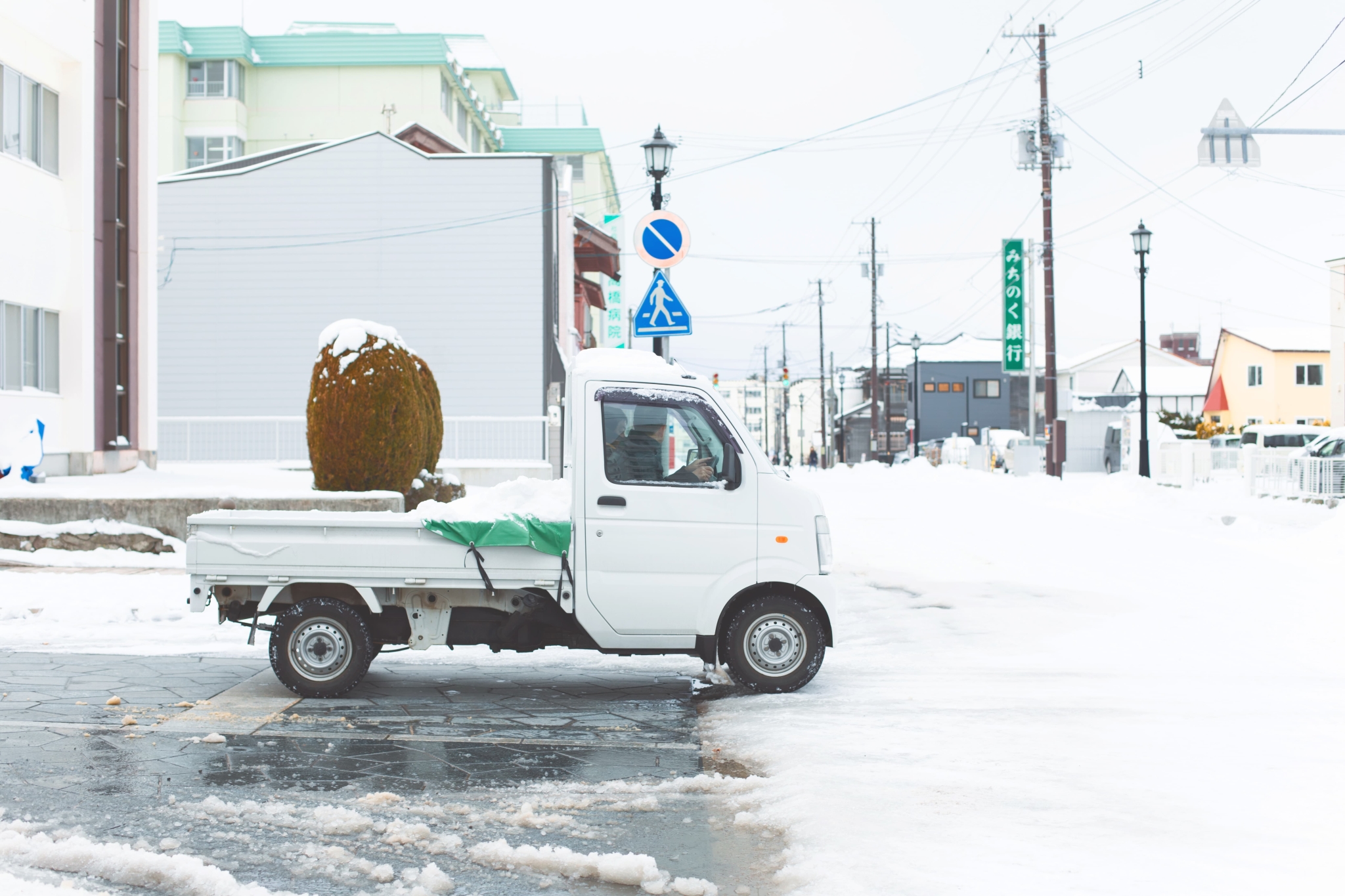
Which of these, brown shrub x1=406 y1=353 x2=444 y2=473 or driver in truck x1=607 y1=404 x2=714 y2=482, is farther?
brown shrub x1=406 y1=353 x2=444 y2=473

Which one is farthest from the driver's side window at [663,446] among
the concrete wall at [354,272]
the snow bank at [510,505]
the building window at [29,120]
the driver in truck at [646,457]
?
the concrete wall at [354,272]

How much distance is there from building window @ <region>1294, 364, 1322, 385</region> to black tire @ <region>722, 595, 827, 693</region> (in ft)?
210

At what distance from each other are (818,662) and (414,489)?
9.72 meters

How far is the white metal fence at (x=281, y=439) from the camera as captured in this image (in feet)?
78.8

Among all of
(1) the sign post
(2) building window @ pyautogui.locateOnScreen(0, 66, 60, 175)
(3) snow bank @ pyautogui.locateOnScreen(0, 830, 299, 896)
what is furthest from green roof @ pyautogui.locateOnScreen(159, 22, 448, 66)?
(3) snow bank @ pyautogui.locateOnScreen(0, 830, 299, 896)

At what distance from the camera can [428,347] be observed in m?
29.5

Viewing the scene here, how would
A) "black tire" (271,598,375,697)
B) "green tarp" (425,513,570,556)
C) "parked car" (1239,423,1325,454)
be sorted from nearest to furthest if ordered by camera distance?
"green tarp" (425,513,570,556), "black tire" (271,598,375,697), "parked car" (1239,423,1325,454)

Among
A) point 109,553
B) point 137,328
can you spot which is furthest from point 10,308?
point 109,553

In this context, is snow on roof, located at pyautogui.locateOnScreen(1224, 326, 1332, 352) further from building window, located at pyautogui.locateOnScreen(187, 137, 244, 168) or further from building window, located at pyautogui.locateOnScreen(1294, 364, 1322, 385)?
building window, located at pyautogui.locateOnScreen(187, 137, 244, 168)

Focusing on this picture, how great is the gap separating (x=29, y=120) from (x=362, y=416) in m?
7.84

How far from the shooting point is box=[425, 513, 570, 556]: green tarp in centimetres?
710

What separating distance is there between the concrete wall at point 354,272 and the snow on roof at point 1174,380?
5633cm

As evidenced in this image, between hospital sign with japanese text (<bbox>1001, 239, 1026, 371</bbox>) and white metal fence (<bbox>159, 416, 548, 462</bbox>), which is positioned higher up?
hospital sign with japanese text (<bbox>1001, 239, 1026, 371</bbox>)

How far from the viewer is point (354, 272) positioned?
97.8ft
